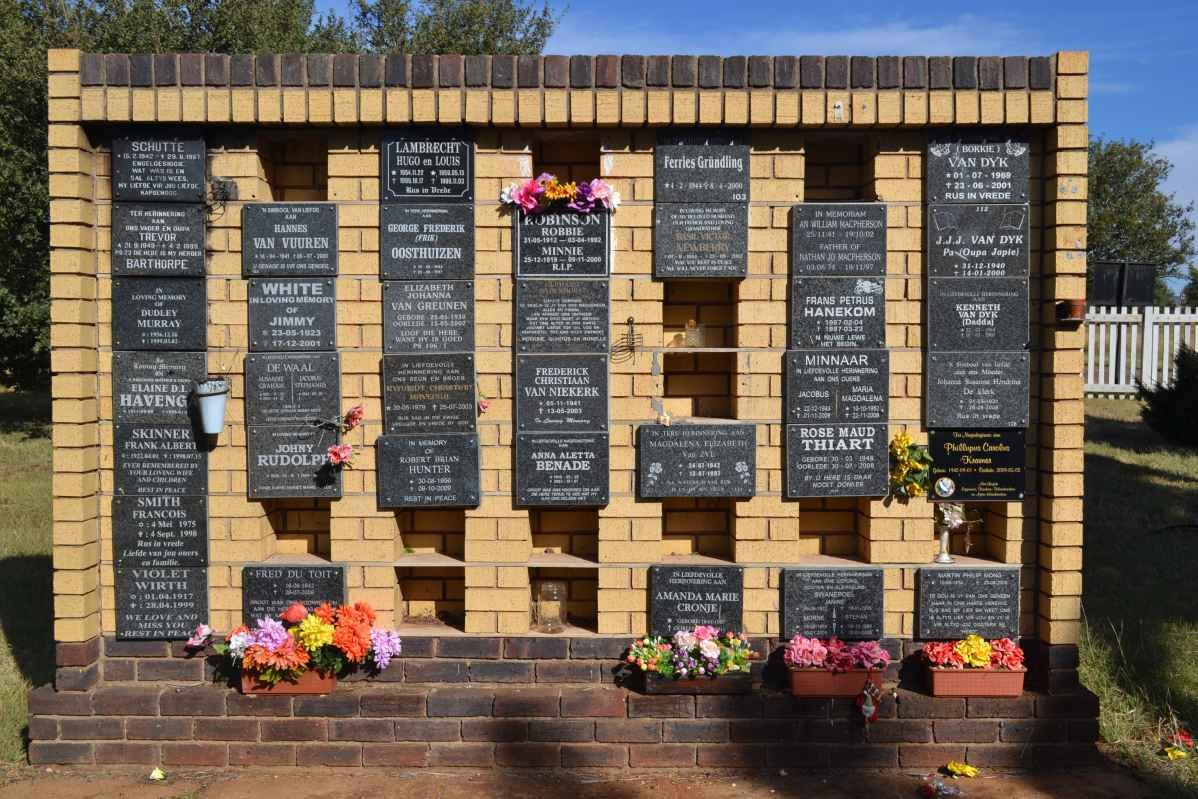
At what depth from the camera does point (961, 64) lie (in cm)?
513

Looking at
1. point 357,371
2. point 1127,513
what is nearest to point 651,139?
point 357,371

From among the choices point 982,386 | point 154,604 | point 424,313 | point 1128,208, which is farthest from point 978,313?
point 1128,208

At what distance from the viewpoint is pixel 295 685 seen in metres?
5.12

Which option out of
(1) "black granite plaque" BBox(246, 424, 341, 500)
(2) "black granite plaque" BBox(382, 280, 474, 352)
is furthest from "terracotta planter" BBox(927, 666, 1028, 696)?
(1) "black granite plaque" BBox(246, 424, 341, 500)

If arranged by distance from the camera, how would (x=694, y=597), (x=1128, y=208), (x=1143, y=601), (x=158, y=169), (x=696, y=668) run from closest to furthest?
(x=696, y=668) → (x=158, y=169) → (x=694, y=597) → (x=1143, y=601) → (x=1128, y=208)

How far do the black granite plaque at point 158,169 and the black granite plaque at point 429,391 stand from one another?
1.46 m

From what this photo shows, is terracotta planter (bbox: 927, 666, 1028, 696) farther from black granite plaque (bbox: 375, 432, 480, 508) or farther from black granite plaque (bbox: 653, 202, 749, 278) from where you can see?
black granite plaque (bbox: 375, 432, 480, 508)

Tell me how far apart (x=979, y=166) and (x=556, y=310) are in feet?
8.25

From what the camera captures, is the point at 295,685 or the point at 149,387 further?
the point at 149,387

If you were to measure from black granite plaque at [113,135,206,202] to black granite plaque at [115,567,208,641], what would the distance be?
Result: 2.12 meters

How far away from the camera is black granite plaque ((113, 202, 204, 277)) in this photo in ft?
17.1

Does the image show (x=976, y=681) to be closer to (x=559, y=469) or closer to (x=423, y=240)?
(x=559, y=469)

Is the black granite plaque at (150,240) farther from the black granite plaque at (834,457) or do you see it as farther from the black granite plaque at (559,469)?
the black granite plaque at (834,457)

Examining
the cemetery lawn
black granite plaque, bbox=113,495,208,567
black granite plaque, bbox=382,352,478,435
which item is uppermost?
black granite plaque, bbox=382,352,478,435
